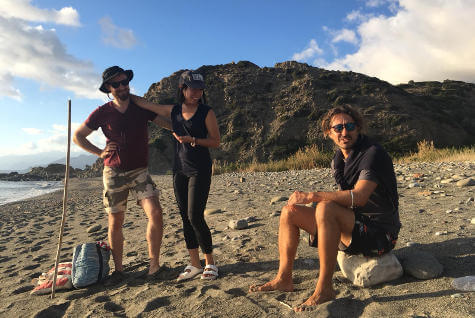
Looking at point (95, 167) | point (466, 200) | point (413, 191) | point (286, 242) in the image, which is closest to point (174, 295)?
point (286, 242)

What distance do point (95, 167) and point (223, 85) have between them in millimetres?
16077

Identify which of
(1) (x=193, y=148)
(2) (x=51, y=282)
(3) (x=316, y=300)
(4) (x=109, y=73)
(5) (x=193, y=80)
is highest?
(4) (x=109, y=73)

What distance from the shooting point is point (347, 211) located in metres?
2.48

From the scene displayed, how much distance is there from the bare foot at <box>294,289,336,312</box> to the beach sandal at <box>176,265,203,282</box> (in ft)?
4.15

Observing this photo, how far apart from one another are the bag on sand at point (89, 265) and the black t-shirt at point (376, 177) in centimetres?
270

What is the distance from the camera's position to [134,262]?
4062 millimetres

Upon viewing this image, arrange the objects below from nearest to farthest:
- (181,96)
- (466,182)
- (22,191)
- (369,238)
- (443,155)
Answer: (369,238)
(181,96)
(466,182)
(443,155)
(22,191)

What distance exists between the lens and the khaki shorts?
11.4 feet

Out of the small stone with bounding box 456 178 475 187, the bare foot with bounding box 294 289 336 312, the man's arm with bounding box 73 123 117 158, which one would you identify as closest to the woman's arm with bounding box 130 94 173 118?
the man's arm with bounding box 73 123 117 158

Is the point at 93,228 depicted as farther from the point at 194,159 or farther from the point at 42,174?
the point at 42,174

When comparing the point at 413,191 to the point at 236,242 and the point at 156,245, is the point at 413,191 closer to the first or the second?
the point at 236,242

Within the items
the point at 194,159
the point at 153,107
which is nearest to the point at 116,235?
the point at 194,159

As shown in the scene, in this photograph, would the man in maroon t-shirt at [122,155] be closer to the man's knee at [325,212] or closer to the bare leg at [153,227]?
the bare leg at [153,227]

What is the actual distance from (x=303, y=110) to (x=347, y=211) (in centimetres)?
2721
